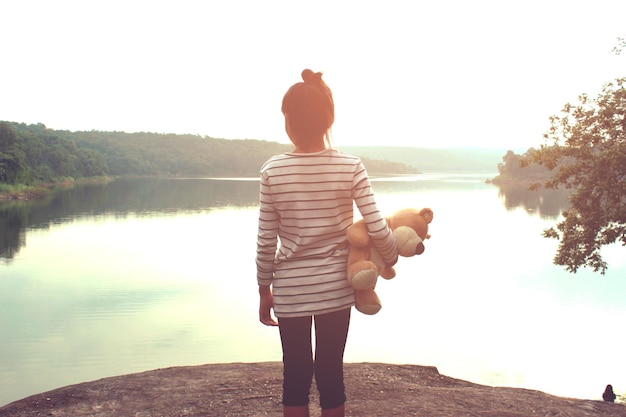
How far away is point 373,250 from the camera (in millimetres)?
2576

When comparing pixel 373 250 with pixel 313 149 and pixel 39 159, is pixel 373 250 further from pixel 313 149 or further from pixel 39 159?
pixel 39 159

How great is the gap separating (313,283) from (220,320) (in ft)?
43.1

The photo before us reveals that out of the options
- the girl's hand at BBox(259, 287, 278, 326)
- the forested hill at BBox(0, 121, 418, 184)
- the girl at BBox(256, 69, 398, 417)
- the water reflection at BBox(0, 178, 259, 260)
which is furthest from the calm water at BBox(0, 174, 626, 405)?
the forested hill at BBox(0, 121, 418, 184)

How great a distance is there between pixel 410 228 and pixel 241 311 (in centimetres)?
1402

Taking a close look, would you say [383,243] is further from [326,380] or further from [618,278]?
[618,278]

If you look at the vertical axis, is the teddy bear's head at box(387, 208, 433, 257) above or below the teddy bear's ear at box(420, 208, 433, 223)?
below

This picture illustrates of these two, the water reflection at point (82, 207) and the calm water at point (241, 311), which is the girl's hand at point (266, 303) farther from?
the water reflection at point (82, 207)

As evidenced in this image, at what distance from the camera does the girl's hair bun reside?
98.3 inches

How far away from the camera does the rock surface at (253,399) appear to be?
4668mm

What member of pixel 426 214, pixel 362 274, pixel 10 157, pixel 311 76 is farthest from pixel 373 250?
pixel 10 157

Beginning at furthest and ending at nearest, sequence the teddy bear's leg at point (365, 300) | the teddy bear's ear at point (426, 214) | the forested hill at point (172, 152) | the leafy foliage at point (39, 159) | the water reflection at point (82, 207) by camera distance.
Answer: the forested hill at point (172, 152), the leafy foliage at point (39, 159), the water reflection at point (82, 207), the teddy bear's ear at point (426, 214), the teddy bear's leg at point (365, 300)

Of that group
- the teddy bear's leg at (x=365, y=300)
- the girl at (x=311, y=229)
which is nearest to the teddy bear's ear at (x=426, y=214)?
the girl at (x=311, y=229)

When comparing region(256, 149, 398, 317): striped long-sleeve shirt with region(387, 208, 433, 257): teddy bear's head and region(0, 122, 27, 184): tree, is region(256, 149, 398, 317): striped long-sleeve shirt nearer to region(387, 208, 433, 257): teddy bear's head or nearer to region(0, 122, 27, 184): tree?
region(387, 208, 433, 257): teddy bear's head

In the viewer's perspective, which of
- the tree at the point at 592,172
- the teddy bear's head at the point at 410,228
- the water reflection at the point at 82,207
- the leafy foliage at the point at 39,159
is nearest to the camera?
the teddy bear's head at the point at 410,228
